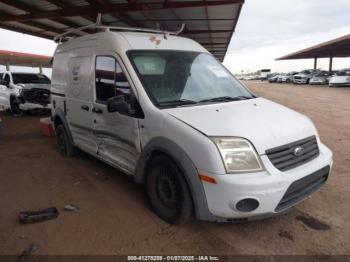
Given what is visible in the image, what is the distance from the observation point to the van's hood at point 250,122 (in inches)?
111

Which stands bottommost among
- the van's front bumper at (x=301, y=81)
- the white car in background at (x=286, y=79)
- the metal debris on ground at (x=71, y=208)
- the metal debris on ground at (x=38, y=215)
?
the metal debris on ground at (x=71, y=208)

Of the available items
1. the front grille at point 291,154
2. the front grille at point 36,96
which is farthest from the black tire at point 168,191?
the front grille at point 36,96

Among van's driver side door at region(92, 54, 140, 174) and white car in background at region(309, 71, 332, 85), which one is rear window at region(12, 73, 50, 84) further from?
white car in background at region(309, 71, 332, 85)

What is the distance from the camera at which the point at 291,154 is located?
2.96m

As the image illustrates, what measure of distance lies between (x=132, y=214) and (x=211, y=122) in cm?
155

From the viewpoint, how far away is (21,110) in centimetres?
1234

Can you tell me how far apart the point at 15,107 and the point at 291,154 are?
12452mm

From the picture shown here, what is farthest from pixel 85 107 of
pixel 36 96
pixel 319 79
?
pixel 319 79

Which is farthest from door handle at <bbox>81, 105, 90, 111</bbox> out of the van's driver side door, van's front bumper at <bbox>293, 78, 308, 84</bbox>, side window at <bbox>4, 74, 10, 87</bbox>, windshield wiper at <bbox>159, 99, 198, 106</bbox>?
van's front bumper at <bbox>293, 78, 308, 84</bbox>

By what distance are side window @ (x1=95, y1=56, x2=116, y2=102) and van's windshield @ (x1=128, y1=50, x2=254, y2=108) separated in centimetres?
40

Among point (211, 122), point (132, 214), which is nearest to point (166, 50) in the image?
point (211, 122)

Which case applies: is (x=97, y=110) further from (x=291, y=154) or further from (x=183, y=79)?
(x=291, y=154)

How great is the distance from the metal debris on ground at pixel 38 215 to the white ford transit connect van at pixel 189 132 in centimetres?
99

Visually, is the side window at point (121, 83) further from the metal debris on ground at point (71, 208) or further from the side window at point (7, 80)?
the side window at point (7, 80)
